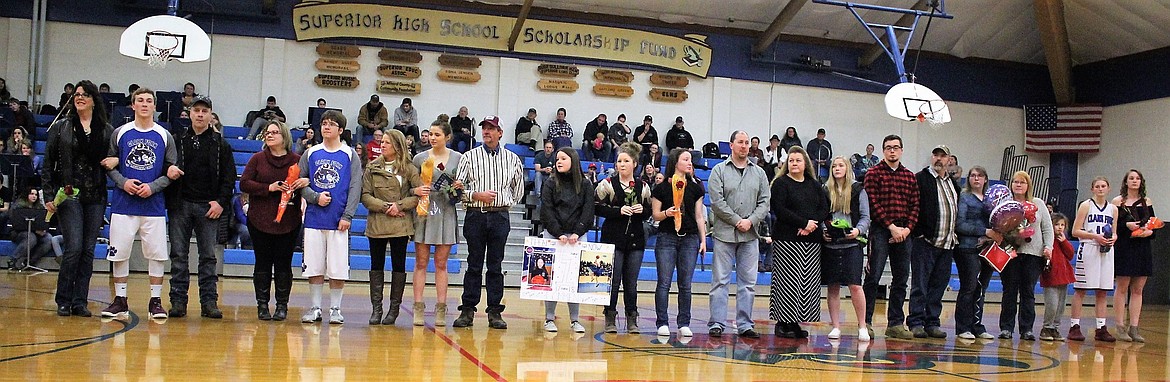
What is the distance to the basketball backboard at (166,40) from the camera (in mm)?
10789

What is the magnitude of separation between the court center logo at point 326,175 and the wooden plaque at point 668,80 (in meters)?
12.3

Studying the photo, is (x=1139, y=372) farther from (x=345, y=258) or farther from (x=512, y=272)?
(x=512, y=272)

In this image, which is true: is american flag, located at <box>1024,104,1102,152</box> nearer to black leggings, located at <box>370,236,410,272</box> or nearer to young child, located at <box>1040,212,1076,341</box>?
young child, located at <box>1040,212,1076,341</box>

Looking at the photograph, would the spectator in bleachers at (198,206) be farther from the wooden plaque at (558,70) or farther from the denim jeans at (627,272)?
the wooden plaque at (558,70)

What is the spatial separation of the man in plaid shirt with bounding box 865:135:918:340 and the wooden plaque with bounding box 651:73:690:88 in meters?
→ 11.3

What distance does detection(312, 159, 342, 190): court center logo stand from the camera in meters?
6.28

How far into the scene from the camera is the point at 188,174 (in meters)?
6.28

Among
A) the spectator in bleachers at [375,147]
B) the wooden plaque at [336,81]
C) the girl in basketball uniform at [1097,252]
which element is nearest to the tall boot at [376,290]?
the spectator in bleachers at [375,147]

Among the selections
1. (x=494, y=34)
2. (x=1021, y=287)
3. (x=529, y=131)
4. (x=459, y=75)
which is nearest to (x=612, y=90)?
(x=529, y=131)

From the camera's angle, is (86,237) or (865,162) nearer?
(86,237)

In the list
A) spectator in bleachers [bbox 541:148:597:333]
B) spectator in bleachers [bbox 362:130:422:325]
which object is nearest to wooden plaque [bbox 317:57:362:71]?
spectator in bleachers [bbox 362:130:422:325]

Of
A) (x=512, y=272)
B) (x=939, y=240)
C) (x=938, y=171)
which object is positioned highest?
(x=938, y=171)

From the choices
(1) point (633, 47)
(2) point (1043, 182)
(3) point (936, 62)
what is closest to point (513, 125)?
(1) point (633, 47)

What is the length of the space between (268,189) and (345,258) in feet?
2.13
